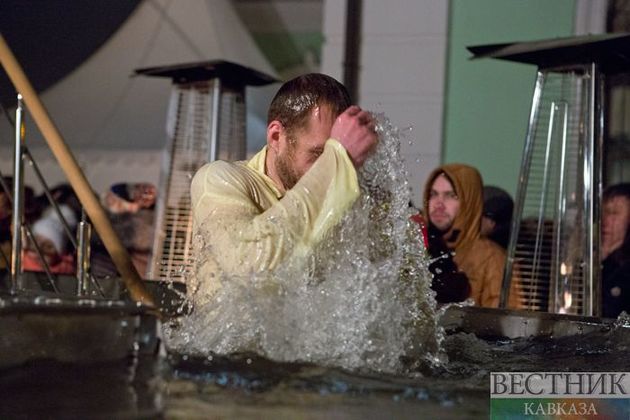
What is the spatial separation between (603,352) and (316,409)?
4.34ft

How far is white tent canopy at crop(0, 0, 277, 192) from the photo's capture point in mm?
9273

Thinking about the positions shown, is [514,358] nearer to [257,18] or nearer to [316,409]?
[316,409]

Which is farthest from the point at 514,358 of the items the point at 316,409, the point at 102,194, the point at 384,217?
the point at 102,194

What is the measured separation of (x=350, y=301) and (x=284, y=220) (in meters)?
0.25

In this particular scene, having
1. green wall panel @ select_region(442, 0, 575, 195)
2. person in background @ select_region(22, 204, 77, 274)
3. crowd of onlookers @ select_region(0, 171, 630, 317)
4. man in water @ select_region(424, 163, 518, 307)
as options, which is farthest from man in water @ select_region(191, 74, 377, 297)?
green wall panel @ select_region(442, 0, 575, 195)

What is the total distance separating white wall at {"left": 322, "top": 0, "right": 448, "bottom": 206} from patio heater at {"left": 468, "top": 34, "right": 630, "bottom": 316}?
163cm

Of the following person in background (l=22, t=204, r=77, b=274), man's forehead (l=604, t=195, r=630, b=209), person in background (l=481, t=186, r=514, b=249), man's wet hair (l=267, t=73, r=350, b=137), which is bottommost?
person in background (l=22, t=204, r=77, b=274)

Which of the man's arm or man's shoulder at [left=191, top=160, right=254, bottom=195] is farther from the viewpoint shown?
man's shoulder at [left=191, top=160, right=254, bottom=195]

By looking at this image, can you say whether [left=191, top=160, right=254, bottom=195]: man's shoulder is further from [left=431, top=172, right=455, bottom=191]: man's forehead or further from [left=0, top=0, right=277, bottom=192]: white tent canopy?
[left=0, top=0, right=277, bottom=192]: white tent canopy

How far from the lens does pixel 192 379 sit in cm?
219

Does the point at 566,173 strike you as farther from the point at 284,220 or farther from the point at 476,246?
the point at 284,220

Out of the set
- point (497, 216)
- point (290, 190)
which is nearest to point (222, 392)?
point (290, 190)

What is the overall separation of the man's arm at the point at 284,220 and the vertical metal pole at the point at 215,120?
3723 millimetres

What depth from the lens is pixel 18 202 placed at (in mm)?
3439
